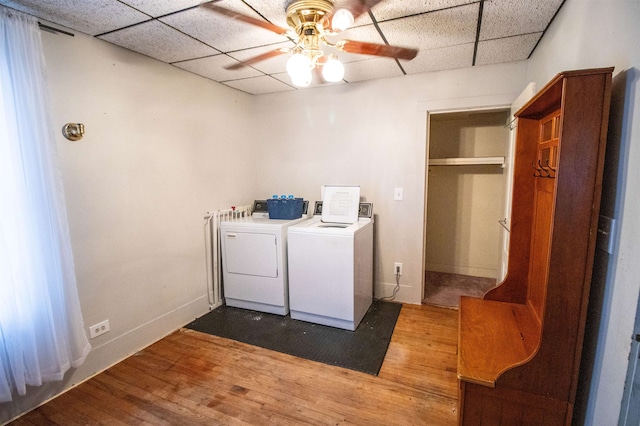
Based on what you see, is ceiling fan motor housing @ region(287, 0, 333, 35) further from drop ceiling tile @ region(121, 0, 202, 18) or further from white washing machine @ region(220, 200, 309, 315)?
white washing machine @ region(220, 200, 309, 315)

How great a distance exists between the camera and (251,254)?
2.85m

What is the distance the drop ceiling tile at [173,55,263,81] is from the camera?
95.2 inches

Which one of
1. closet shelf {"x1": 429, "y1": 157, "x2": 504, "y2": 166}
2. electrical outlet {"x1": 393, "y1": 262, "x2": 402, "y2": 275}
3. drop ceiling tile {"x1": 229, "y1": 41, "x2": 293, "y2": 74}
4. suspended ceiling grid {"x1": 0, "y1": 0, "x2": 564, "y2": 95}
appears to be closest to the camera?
suspended ceiling grid {"x1": 0, "y1": 0, "x2": 564, "y2": 95}

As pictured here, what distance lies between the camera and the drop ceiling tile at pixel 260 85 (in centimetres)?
294

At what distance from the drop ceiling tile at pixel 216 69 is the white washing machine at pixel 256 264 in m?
1.36

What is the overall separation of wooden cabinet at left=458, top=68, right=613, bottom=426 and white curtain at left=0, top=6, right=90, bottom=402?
2129mm

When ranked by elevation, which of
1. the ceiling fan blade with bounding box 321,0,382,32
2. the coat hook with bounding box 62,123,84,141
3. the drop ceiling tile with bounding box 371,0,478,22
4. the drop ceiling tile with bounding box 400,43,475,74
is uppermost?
the drop ceiling tile with bounding box 400,43,475,74

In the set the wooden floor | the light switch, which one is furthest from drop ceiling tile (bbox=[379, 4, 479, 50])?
the wooden floor

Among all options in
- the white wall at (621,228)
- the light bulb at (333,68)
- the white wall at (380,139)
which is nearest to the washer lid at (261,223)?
the white wall at (380,139)

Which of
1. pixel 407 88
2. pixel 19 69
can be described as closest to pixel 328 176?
pixel 407 88

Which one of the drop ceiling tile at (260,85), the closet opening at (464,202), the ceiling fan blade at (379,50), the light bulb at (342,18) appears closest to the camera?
the light bulb at (342,18)

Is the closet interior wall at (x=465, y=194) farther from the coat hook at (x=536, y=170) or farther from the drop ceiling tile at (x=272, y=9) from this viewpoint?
the drop ceiling tile at (x=272, y=9)

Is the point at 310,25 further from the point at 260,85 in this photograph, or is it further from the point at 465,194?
the point at 465,194

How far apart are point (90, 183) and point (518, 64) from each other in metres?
3.36
